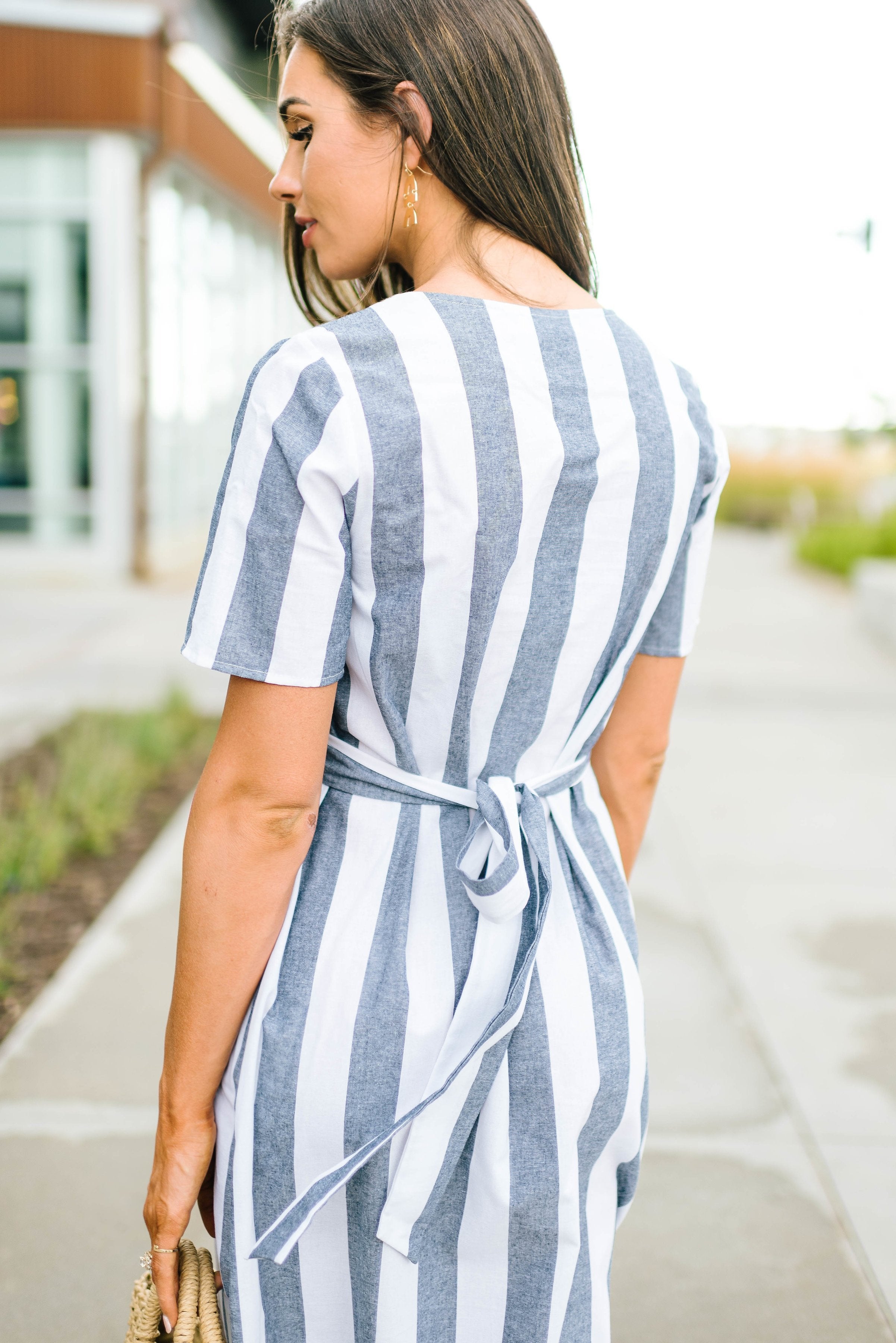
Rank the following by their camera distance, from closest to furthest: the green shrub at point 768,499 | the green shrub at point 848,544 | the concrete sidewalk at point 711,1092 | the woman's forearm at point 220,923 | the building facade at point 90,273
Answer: the woman's forearm at point 220,923, the concrete sidewalk at point 711,1092, the building facade at point 90,273, the green shrub at point 848,544, the green shrub at point 768,499

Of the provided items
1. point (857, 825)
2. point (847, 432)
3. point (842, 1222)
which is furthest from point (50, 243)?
point (847, 432)

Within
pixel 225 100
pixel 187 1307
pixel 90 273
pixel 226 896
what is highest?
pixel 225 100

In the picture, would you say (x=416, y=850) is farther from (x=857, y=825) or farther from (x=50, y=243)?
(x=50, y=243)

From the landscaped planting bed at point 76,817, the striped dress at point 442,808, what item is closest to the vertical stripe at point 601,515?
the striped dress at point 442,808

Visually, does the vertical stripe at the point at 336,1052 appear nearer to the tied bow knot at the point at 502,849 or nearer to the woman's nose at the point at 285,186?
the tied bow knot at the point at 502,849

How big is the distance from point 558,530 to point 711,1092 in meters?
2.26

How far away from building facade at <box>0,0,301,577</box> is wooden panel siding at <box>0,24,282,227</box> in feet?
0.05

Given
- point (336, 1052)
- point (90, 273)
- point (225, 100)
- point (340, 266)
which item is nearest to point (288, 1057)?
point (336, 1052)

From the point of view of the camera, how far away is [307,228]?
1271 millimetres

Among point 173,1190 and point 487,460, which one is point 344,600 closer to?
point 487,460

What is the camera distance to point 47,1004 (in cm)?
333

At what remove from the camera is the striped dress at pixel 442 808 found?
105cm

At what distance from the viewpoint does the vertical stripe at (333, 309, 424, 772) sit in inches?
40.3

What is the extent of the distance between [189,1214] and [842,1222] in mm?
1803
